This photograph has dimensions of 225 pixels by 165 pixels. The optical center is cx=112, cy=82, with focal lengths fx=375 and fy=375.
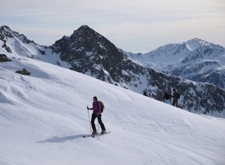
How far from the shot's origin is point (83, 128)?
2314 cm

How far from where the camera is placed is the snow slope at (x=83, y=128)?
18906mm

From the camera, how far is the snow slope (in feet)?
62.0

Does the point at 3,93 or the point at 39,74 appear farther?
the point at 39,74

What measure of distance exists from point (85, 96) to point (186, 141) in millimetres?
9568

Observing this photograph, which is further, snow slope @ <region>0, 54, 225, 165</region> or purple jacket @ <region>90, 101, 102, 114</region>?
purple jacket @ <region>90, 101, 102, 114</region>

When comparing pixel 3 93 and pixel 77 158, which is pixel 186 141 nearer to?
pixel 77 158

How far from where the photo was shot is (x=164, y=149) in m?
21.7

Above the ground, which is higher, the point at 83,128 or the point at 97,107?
the point at 97,107

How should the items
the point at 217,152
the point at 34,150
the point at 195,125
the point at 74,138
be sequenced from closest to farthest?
1. the point at 34,150
2. the point at 74,138
3. the point at 217,152
4. the point at 195,125

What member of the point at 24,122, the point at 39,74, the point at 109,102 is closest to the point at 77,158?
the point at 24,122

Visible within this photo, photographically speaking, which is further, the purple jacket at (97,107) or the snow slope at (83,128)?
the purple jacket at (97,107)

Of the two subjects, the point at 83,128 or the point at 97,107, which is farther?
the point at 83,128

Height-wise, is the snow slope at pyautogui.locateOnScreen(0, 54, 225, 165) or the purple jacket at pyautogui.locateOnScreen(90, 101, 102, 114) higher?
the purple jacket at pyautogui.locateOnScreen(90, 101, 102, 114)

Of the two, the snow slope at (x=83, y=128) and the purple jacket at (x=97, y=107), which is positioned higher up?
the purple jacket at (x=97, y=107)
